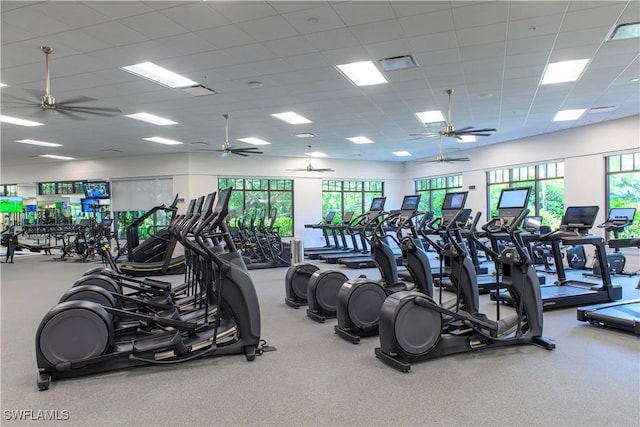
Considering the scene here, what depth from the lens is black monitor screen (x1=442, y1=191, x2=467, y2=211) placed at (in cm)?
495

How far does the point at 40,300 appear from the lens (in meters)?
6.52

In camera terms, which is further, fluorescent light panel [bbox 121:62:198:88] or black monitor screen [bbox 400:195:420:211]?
fluorescent light panel [bbox 121:62:198:88]

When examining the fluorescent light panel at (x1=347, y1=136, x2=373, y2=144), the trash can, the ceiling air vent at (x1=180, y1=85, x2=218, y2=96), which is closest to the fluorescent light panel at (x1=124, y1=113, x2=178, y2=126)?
the ceiling air vent at (x1=180, y1=85, x2=218, y2=96)

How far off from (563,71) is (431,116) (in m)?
3.19

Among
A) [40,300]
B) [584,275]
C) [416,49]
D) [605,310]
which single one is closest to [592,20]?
[416,49]

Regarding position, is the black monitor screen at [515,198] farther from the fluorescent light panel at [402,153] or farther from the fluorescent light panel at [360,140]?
the fluorescent light panel at [402,153]

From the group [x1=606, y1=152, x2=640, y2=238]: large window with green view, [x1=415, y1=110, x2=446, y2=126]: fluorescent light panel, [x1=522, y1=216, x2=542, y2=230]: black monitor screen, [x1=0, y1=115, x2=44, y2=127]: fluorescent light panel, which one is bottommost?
[x1=522, y1=216, x2=542, y2=230]: black monitor screen

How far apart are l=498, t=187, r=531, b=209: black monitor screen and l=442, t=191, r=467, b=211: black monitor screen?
19.5 inches

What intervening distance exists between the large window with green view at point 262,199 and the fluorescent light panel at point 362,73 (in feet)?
28.4

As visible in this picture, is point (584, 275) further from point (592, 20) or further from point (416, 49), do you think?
point (416, 49)

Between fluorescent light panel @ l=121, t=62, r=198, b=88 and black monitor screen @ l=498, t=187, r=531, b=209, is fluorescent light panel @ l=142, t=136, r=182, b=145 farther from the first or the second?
black monitor screen @ l=498, t=187, r=531, b=209

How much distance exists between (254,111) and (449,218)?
17.6 feet

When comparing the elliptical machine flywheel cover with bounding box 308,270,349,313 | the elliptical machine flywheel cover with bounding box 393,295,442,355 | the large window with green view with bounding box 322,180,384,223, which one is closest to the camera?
the elliptical machine flywheel cover with bounding box 393,295,442,355

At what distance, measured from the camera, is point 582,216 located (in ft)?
23.3
